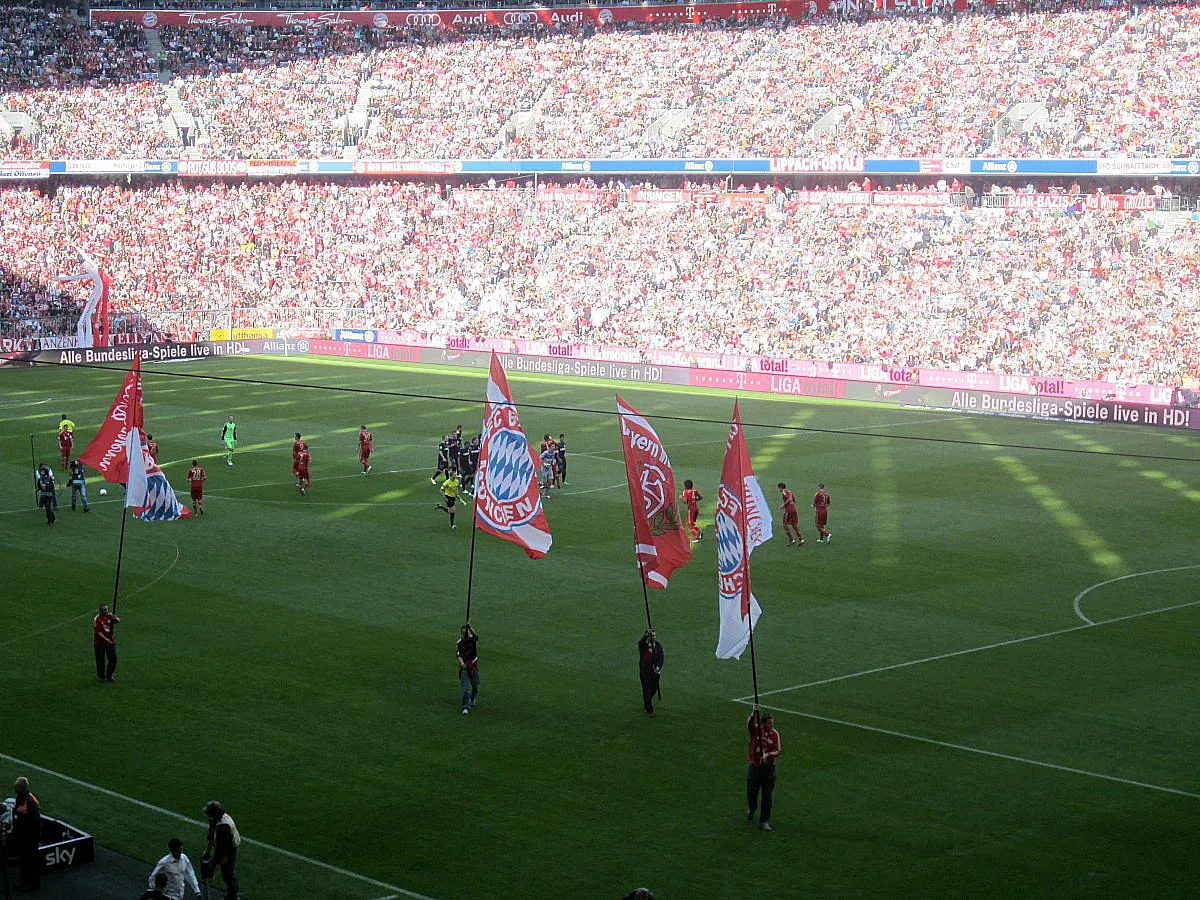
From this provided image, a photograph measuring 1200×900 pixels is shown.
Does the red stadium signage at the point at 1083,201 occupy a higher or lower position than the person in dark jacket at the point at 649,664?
higher

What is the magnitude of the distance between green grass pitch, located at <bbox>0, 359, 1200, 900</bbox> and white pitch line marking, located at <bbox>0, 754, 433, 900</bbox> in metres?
0.06

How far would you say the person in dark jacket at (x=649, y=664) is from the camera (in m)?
20.9

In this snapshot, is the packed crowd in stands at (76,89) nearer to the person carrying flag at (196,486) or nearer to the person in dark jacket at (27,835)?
the person carrying flag at (196,486)

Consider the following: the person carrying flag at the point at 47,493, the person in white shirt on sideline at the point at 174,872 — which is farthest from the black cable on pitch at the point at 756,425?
the person in white shirt on sideline at the point at 174,872

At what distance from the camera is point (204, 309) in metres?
75.4

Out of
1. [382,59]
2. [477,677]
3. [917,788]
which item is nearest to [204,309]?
[382,59]

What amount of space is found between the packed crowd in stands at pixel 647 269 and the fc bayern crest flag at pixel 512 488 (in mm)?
36312

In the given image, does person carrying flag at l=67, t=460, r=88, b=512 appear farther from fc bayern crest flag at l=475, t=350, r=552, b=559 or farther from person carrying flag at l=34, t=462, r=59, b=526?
fc bayern crest flag at l=475, t=350, r=552, b=559

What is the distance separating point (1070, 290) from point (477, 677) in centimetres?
4195

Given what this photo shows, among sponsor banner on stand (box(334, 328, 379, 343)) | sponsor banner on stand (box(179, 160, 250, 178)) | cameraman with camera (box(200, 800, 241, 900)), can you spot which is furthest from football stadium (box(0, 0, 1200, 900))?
sponsor banner on stand (box(334, 328, 379, 343))

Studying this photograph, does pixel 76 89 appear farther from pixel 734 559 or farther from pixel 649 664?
pixel 734 559

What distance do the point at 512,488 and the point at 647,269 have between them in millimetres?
49210

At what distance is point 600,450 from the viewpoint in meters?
45.2

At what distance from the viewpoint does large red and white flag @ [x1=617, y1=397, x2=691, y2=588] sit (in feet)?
69.7
